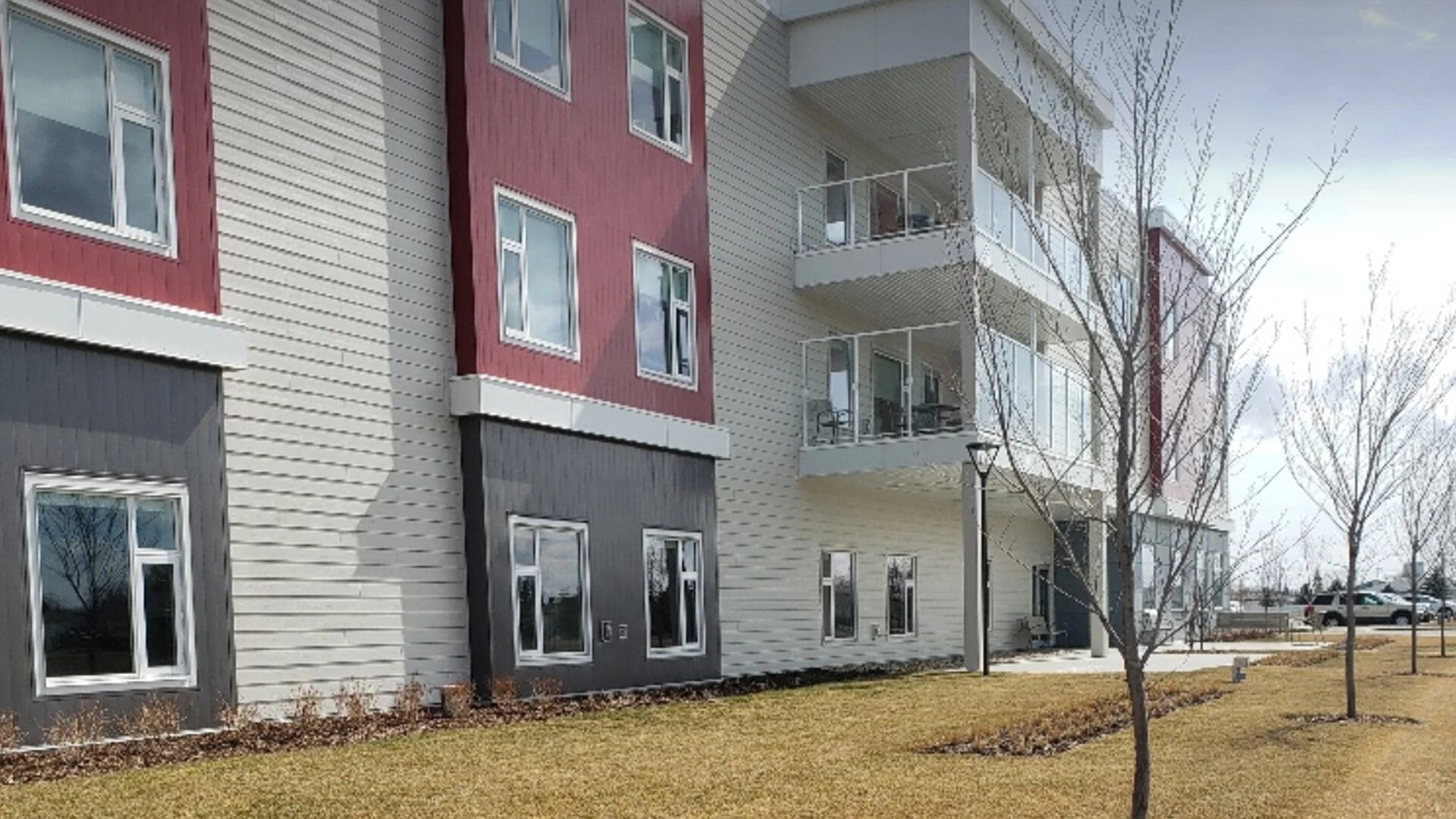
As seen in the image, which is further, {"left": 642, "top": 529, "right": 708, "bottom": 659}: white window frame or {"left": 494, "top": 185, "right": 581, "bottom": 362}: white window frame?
{"left": 642, "top": 529, "right": 708, "bottom": 659}: white window frame

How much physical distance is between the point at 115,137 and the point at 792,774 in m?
7.53

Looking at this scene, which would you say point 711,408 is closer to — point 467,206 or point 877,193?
point 467,206

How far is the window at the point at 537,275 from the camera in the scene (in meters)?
15.1

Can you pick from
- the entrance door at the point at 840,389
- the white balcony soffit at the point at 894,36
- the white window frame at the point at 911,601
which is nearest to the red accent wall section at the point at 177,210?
the white balcony soffit at the point at 894,36

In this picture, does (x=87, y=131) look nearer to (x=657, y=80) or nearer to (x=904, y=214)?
(x=657, y=80)

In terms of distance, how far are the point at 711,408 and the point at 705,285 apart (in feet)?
5.98

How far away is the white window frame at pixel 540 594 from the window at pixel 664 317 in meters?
2.67

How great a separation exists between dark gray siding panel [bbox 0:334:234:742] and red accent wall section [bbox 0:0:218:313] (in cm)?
62

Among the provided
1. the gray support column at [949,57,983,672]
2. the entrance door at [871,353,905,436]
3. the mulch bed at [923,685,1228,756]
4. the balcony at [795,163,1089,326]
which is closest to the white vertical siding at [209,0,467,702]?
the mulch bed at [923,685,1228,756]

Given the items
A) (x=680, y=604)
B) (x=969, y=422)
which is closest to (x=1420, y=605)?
(x=969, y=422)

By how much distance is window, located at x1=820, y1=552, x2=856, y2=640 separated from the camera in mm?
22422

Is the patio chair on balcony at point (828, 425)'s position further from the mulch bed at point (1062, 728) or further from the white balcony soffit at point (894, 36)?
the mulch bed at point (1062, 728)

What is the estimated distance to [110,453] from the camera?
10469 millimetres

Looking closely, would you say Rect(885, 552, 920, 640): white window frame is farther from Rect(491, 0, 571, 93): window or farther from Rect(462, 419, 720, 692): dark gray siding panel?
Rect(491, 0, 571, 93): window
